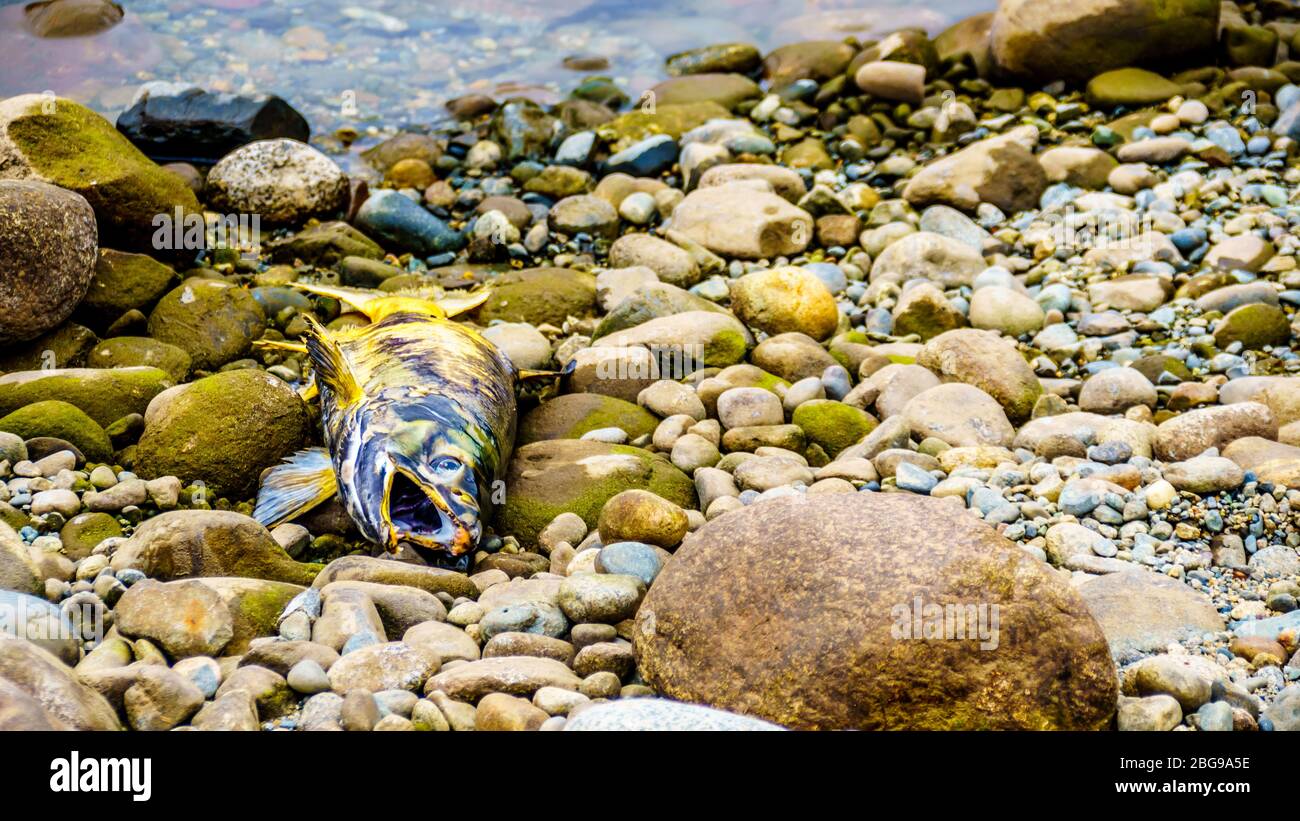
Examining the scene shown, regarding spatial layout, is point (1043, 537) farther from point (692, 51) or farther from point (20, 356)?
point (692, 51)

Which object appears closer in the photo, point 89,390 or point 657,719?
point 657,719

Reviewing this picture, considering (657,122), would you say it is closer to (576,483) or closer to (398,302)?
(398,302)

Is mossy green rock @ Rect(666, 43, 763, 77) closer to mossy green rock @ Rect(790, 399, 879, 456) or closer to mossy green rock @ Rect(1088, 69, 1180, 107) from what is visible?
mossy green rock @ Rect(1088, 69, 1180, 107)

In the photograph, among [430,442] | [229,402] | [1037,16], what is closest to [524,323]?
[229,402]

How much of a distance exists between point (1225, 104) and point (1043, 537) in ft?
27.7

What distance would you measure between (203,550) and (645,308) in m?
4.27

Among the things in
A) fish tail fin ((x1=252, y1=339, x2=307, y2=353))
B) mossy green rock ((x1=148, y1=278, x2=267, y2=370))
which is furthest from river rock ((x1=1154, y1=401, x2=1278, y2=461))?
mossy green rock ((x1=148, y1=278, x2=267, y2=370))

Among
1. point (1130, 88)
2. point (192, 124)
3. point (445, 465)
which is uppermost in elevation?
point (1130, 88)

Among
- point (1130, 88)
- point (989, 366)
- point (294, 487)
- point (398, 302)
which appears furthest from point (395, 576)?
point (1130, 88)

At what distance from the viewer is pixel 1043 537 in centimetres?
546

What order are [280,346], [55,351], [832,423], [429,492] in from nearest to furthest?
1. [429,492]
2. [832,423]
3. [55,351]
4. [280,346]

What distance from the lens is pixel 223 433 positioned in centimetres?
636

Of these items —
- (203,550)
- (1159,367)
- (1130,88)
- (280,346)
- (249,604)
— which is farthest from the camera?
(1130,88)

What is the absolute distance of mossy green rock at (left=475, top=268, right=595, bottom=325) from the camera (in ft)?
29.5
